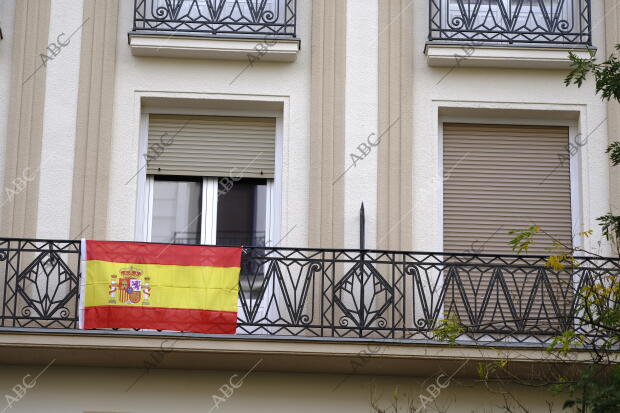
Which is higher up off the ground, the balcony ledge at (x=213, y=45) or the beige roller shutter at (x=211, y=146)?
the balcony ledge at (x=213, y=45)

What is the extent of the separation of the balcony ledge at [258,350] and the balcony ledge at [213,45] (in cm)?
381

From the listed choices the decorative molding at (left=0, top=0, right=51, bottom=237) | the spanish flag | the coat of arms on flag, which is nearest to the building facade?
the decorative molding at (left=0, top=0, right=51, bottom=237)

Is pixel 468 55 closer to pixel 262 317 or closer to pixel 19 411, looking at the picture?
pixel 262 317

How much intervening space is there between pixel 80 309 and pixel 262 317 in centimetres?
225

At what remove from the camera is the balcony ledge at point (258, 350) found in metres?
13.0

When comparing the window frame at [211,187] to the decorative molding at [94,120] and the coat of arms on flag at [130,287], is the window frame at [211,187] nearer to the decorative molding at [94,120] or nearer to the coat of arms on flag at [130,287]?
the decorative molding at [94,120]

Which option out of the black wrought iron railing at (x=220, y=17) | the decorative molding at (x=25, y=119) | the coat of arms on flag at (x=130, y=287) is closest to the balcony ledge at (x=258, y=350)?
the coat of arms on flag at (x=130, y=287)

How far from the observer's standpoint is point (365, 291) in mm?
14148

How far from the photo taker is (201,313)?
13.5m

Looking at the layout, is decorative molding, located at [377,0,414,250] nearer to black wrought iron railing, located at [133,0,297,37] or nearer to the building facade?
the building facade

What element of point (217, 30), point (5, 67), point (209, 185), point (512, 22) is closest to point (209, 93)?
point (217, 30)

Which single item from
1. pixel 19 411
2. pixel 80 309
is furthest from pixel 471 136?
pixel 19 411

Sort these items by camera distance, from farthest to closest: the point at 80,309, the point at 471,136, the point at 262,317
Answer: the point at 471,136, the point at 262,317, the point at 80,309

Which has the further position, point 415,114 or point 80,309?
point 415,114
